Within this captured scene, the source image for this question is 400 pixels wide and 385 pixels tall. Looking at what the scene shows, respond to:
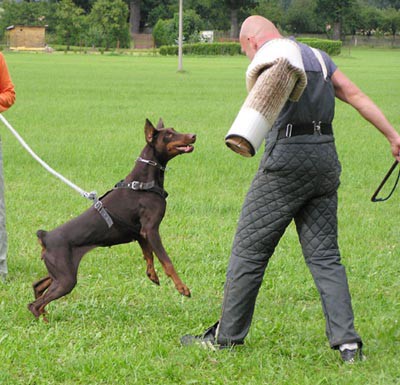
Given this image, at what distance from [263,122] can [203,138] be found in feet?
36.2

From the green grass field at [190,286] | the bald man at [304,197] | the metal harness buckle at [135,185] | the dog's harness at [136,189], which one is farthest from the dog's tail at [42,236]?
the bald man at [304,197]

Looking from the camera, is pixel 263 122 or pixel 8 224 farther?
pixel 8 224

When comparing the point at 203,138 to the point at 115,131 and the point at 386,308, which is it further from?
the point at 386,308

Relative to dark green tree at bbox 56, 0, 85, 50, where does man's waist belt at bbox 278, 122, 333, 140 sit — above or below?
above

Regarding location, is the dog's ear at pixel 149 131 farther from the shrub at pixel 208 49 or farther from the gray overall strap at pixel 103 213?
the shrub at pixel 208 49

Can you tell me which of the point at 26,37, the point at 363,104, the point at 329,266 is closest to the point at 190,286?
the point at 329,266

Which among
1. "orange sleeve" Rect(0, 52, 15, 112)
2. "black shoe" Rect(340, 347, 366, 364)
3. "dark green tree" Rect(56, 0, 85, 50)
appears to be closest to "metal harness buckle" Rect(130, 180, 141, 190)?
"orange sleeve" Rect(0, 52, 15, 112)

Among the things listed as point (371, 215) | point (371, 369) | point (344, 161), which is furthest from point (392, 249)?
point (344, 161)

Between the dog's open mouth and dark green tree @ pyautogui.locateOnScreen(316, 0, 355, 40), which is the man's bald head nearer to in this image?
the dog's open mouth

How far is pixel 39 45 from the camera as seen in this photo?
80.4m

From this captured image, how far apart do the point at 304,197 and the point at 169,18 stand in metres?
96.7

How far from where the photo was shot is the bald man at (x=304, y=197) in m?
4.45

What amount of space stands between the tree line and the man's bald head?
7671 cm

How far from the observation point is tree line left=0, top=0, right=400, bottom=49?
81.9 m
